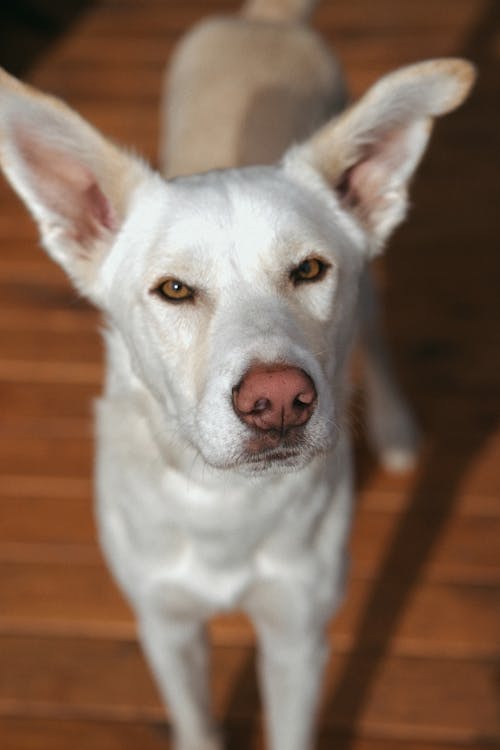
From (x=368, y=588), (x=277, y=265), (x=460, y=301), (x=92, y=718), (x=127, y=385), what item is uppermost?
(x=277, y=265)

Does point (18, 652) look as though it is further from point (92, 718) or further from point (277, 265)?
point (277, 265)

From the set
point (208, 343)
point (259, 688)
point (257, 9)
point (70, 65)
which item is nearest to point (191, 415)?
point (208, 343)

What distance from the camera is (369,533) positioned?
274 centimetres

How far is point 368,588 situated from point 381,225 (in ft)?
3.79

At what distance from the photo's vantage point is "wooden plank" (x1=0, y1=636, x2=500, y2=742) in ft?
7.64

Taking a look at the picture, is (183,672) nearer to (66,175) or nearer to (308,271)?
(308,271)

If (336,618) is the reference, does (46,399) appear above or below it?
above

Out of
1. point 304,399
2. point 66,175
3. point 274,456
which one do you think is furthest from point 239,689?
point 66,175

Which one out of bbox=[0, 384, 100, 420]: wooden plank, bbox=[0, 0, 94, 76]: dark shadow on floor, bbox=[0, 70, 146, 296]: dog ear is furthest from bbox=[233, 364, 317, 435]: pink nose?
bbox=[0, 0, 94, 76]: dark shadow on floor

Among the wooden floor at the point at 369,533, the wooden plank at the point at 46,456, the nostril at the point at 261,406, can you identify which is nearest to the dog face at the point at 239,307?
the nostril at the point at 261,406

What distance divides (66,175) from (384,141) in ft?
2.01

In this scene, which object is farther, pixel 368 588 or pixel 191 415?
pixel 368 588

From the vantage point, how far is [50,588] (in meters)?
2.64

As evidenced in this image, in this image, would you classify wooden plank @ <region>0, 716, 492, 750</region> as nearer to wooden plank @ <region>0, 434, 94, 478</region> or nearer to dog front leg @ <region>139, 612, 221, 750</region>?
dog front leg @ <region>139, 612, 221, 750</region>
